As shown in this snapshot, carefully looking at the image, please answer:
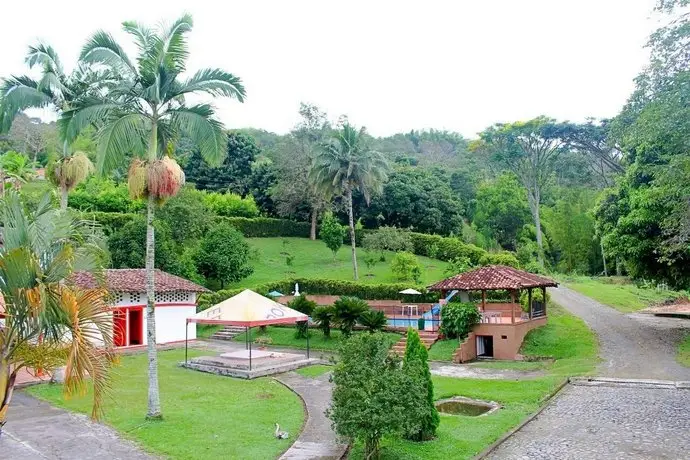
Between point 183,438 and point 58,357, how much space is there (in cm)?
492

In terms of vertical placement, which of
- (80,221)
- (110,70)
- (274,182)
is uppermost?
(274,182)

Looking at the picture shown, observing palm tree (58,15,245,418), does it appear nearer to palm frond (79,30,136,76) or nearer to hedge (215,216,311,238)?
palm frond (79,30,136,76)

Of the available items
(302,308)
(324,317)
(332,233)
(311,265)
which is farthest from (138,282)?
(311,265)

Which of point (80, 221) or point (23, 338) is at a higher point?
point (80, 221)

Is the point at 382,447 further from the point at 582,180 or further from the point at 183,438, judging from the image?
the point at 582,180

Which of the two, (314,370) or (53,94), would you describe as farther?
(314,370)

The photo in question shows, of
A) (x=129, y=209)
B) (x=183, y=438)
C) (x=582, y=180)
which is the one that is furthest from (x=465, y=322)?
(x=582, y=180)

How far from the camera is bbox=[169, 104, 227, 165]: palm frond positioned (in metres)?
14.4

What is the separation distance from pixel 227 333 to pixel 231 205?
27.4 meters

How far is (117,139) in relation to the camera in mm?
13492

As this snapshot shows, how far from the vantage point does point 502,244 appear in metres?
59.5

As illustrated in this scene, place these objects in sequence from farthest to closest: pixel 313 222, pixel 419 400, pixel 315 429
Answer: pixel 313 222 < pixel 315 429 < pixel 419 400

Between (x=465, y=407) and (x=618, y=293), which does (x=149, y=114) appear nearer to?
(x=465, y=407)

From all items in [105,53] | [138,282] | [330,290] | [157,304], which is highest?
[105,53]
